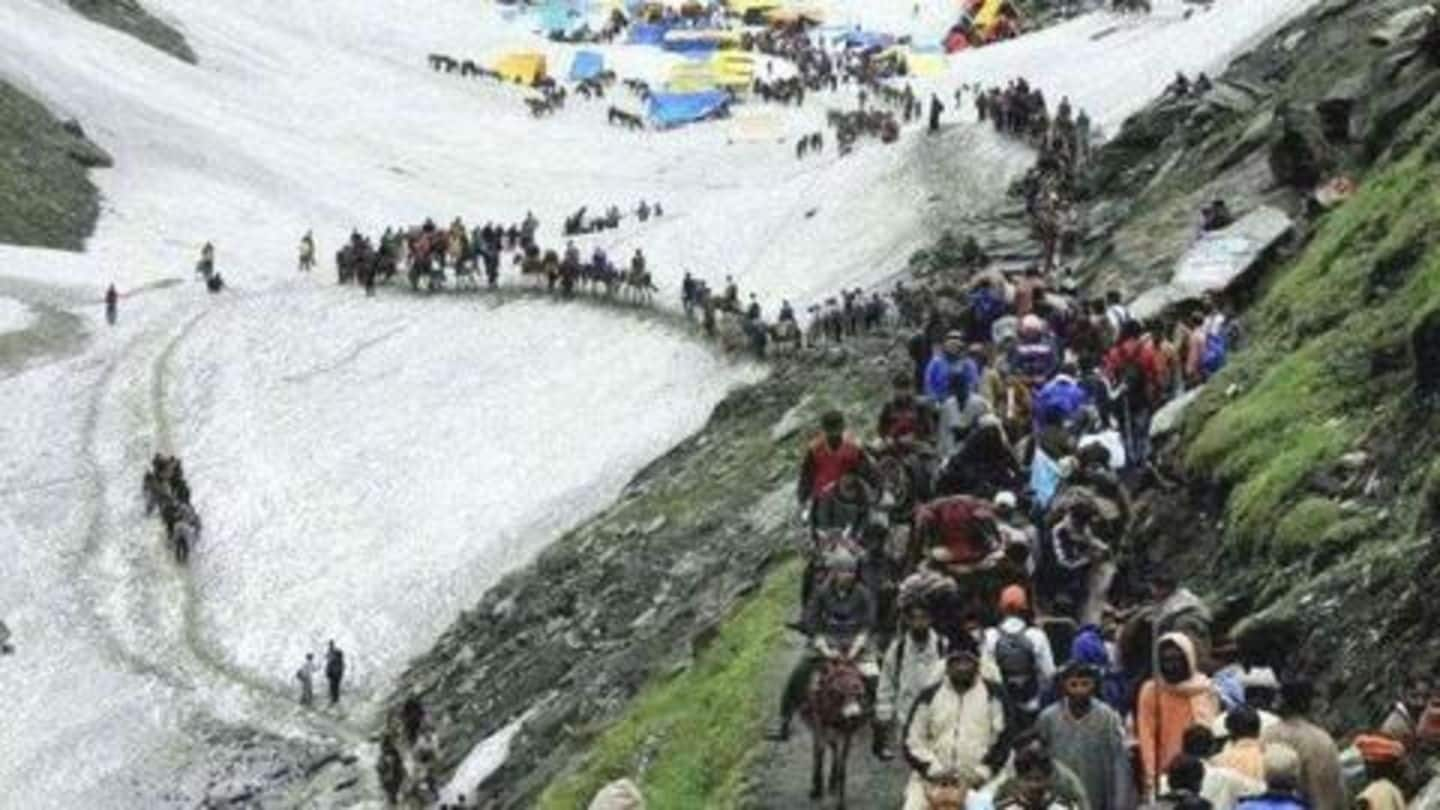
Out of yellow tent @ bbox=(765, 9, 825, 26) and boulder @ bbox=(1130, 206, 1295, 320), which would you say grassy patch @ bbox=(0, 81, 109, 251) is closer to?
yellow tent @ bbox=(765, 9, 825, 26)

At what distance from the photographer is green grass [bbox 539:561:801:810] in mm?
25297

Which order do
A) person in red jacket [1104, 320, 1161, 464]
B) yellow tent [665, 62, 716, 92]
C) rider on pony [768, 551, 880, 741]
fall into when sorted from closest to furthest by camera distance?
rider on pony [768, 551, 880, 741] → person in red jacket [1104, 320, 1161, 464] → yellow tent [665, 62, 716, 92]

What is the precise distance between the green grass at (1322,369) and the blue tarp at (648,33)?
11120 centimetres

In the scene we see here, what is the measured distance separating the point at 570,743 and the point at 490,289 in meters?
35.5

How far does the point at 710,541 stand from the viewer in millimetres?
39656

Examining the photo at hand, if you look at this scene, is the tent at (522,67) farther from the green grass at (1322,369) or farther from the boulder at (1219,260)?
the green grass at (1322,369)

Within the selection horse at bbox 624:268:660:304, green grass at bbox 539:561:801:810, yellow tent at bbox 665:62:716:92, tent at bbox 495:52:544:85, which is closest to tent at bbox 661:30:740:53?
tent at bbox 495:52:544:85

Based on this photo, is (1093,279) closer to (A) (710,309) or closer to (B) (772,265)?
(A) (710,309)

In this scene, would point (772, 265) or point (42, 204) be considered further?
point (42, 204)

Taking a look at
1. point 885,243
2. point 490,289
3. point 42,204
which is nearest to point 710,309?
point 885,243

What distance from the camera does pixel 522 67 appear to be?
12725cm

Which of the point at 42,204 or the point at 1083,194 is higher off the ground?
the point at 1083,194

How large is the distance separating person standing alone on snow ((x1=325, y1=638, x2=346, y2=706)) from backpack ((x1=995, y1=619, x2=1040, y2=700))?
29788mm

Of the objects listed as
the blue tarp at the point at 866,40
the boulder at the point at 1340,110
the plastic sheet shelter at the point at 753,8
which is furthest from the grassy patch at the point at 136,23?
the boulder at the point at 1340,110
